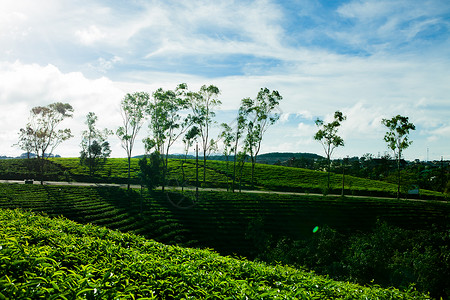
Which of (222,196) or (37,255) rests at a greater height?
(37,255)

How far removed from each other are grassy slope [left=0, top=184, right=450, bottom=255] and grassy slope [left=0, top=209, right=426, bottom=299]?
18929 millimetres

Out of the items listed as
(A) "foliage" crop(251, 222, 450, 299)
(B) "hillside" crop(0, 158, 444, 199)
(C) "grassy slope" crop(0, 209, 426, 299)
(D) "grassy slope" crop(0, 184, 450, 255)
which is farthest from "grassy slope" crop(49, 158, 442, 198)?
(C) "grassy slope" crop(0, 209, 426, 299)

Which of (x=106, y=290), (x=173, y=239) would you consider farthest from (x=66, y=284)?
(x=173, y=239)

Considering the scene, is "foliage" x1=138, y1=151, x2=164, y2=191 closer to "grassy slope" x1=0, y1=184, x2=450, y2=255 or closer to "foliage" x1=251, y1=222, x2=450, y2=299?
"grassy slope" x1=0, y1=184, x2=450, y2=255

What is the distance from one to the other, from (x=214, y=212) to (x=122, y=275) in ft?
93.4

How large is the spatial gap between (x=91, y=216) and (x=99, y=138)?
36.2 metres

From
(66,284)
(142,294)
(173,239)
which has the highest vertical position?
(66,284)

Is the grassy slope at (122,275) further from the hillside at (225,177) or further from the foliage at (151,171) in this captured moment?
the hillside at (225,177)

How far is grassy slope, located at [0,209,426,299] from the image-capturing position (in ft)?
9.29

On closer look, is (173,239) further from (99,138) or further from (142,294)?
(99,138)

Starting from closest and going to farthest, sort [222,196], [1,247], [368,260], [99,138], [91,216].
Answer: [1,247]
[368,260]
[91,216]
[222,196]
[99,138]

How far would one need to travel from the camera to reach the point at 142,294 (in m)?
3.17

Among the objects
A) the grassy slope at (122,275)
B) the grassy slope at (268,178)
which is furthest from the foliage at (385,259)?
the grassy slope at (268,178)

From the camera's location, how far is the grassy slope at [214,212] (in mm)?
25547
